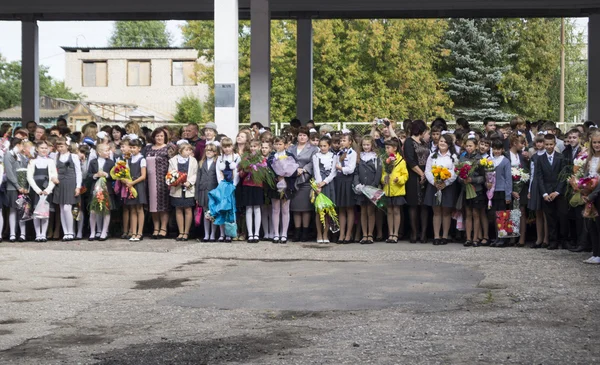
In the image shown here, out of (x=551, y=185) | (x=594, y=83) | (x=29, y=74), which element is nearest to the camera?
(x=551, y=185)

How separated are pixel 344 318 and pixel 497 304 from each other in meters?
1.85

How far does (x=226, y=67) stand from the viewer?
843 inches

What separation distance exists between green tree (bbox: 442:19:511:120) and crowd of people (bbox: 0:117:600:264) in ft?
136

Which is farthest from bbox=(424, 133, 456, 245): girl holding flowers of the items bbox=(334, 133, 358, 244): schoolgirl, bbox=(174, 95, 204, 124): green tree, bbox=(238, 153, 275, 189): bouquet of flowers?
bbox=(174, 95, 204, 124): green tree

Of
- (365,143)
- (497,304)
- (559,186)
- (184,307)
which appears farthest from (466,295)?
(365,143)

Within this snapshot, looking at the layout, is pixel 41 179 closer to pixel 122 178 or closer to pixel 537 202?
pixel 122 178

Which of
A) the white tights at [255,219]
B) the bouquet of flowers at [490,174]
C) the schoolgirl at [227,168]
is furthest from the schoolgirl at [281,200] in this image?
the bouquet of flowers at [490,174]

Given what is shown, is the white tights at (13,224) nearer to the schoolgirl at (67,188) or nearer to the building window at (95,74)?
the schoolgirl at (67,188)

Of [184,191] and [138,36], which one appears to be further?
[138,36]

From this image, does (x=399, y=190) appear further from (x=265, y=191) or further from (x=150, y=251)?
(x=150, y=251)

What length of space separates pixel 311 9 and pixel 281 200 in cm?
1323

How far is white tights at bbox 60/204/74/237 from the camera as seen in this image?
18.3 meters

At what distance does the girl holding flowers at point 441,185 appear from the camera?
17.3 m

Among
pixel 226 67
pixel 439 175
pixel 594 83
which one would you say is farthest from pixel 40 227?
pixel 594 83
